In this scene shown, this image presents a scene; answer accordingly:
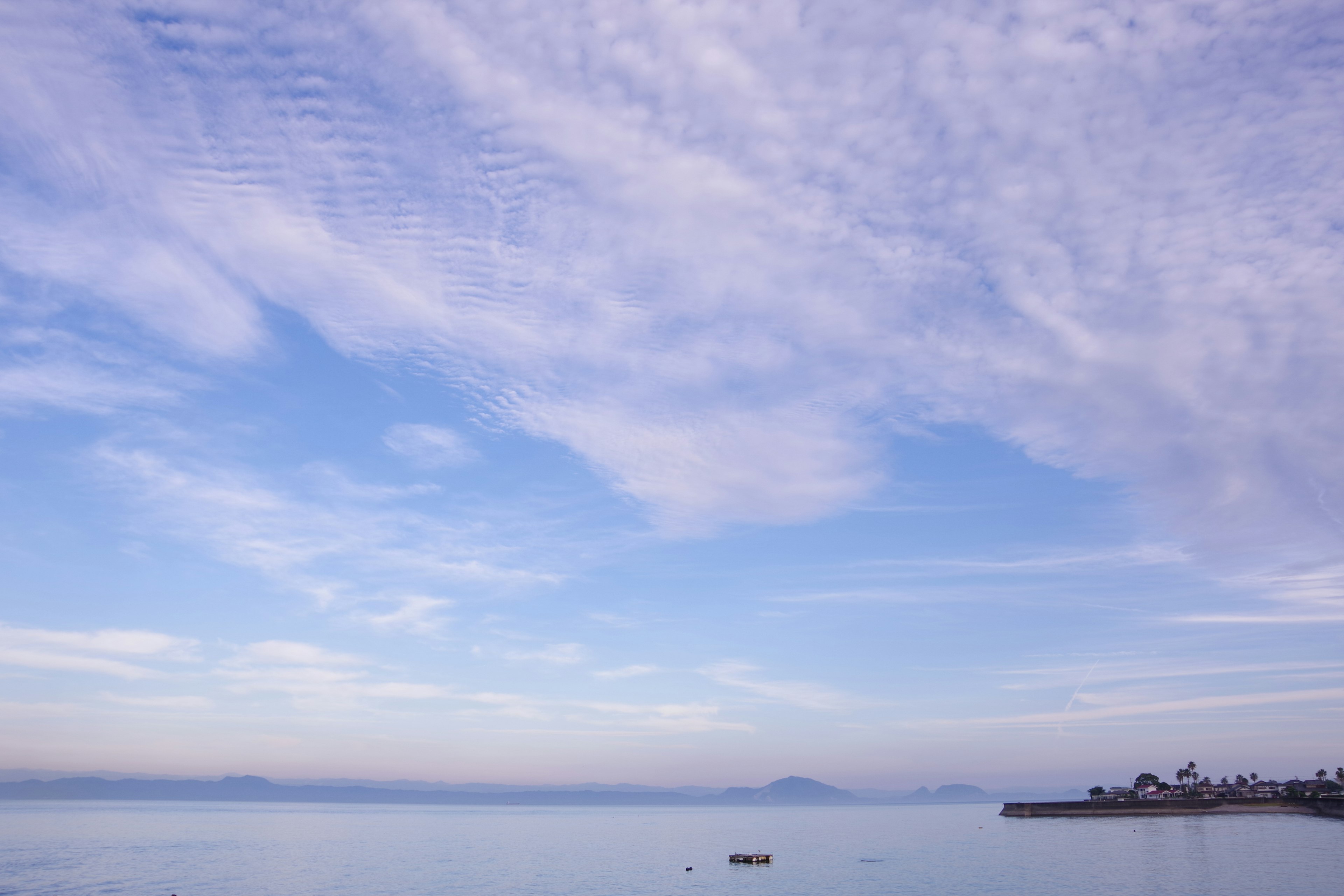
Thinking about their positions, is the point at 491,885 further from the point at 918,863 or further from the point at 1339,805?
the point at 1339,805

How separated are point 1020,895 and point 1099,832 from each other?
10802cm

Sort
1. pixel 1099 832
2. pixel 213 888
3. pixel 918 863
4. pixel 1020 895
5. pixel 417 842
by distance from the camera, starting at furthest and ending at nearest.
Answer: pixel 417 842
pixel 1099 832
pixel 918 863
pixel 213 888
pixel 1020 895

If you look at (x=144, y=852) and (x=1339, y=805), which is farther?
(x=1339, y=805)

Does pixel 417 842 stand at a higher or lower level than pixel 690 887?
lower

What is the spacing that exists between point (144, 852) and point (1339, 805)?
Result: 257 meters

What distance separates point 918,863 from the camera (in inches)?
5221

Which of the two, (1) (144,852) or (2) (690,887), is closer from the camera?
(2) (690,887)

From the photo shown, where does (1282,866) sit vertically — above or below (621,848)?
above

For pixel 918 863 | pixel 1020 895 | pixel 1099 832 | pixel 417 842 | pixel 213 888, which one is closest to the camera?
pixel 1020 895

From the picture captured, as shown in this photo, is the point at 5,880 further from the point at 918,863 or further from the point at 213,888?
the point at 918,863

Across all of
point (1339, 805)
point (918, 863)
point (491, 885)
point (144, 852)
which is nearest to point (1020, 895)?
point (918, 863)

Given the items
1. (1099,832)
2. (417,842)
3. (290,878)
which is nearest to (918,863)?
(1099,832)

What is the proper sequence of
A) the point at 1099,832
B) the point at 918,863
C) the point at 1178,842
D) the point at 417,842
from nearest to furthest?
the point at 918,863 → the point at 1178,842 → the point at 1099,832 → the point at 417,842

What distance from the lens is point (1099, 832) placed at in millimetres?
175375
